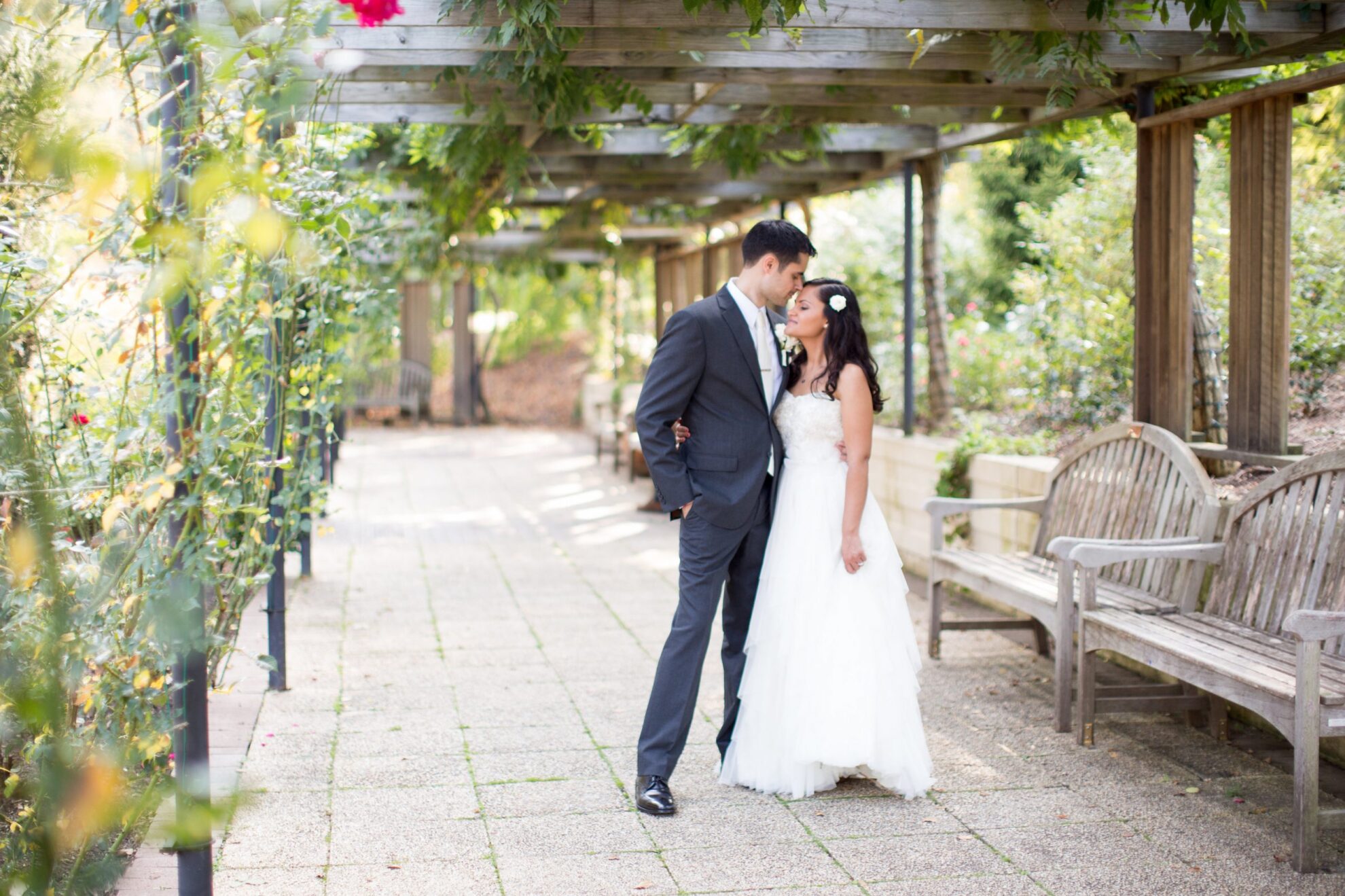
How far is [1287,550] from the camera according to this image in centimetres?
438

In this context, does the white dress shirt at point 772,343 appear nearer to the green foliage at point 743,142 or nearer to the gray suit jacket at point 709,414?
the gray suit jacket at point 709,414

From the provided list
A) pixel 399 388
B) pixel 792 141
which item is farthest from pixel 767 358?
pixel 399 388

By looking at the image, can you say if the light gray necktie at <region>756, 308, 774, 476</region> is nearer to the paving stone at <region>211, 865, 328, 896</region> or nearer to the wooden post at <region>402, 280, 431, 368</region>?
the paving stone at <region>211, 865, 328, 896</region>

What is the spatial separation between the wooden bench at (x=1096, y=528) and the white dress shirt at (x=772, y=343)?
1.34 metres

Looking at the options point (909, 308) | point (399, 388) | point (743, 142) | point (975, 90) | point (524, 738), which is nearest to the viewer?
point (524, 738)

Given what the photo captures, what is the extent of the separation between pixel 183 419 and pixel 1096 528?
3.99 metres

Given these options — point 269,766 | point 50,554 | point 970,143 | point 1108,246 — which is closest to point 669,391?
point 269,766

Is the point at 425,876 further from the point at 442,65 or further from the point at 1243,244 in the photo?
the point at 1243,244

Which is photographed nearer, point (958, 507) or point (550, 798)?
point (550, 798)

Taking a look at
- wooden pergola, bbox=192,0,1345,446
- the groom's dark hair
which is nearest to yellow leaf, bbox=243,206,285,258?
wooden pergola, bbox=192,0,1345,446

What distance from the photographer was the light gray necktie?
14.0 feet

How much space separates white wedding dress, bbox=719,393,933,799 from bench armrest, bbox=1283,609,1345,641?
117 centimetres

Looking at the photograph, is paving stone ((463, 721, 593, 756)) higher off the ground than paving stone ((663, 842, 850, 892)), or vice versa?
paving stone ((463, 721, 593, 756))

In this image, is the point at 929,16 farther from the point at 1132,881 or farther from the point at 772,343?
the point at 1132,881
